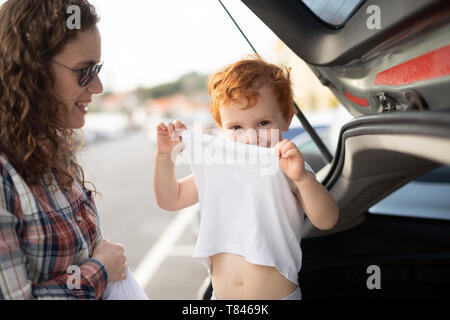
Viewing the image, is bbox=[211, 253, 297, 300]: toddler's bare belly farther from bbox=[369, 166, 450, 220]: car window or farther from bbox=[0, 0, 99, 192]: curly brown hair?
bbox=[369, 166, 450, 220]: car window

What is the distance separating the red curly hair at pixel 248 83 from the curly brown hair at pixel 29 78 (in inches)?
20.5

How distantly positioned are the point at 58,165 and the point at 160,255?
431 cm

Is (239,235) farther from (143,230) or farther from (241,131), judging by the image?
(143,230)

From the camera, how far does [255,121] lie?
130 centimetres

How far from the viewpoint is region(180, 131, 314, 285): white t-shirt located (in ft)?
4.10

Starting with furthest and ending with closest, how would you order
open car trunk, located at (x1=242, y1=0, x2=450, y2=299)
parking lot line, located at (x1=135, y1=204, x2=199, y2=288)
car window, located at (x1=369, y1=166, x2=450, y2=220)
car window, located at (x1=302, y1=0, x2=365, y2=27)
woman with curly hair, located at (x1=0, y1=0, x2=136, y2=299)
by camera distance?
1. parking lot line, located at (x1=135, y1=204, x2=199, y2=288)
2. car window, located at (x1=369, y1=166, x2=450, y2=220)
3. car window, located at (x1=302, y1=0, x2=365, y2=27)
4. woman with curly hair, located at (x1=0, y1=0, x2=136, y2=299)
5. open car trunk, located at (x1=242, y1=0, x2=450, y2=299)

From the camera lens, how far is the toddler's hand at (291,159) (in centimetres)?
114

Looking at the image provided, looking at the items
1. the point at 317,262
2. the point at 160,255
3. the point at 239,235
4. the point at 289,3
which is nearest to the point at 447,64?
the point at 289,3

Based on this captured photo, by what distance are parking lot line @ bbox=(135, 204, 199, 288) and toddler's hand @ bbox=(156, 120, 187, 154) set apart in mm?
2634
